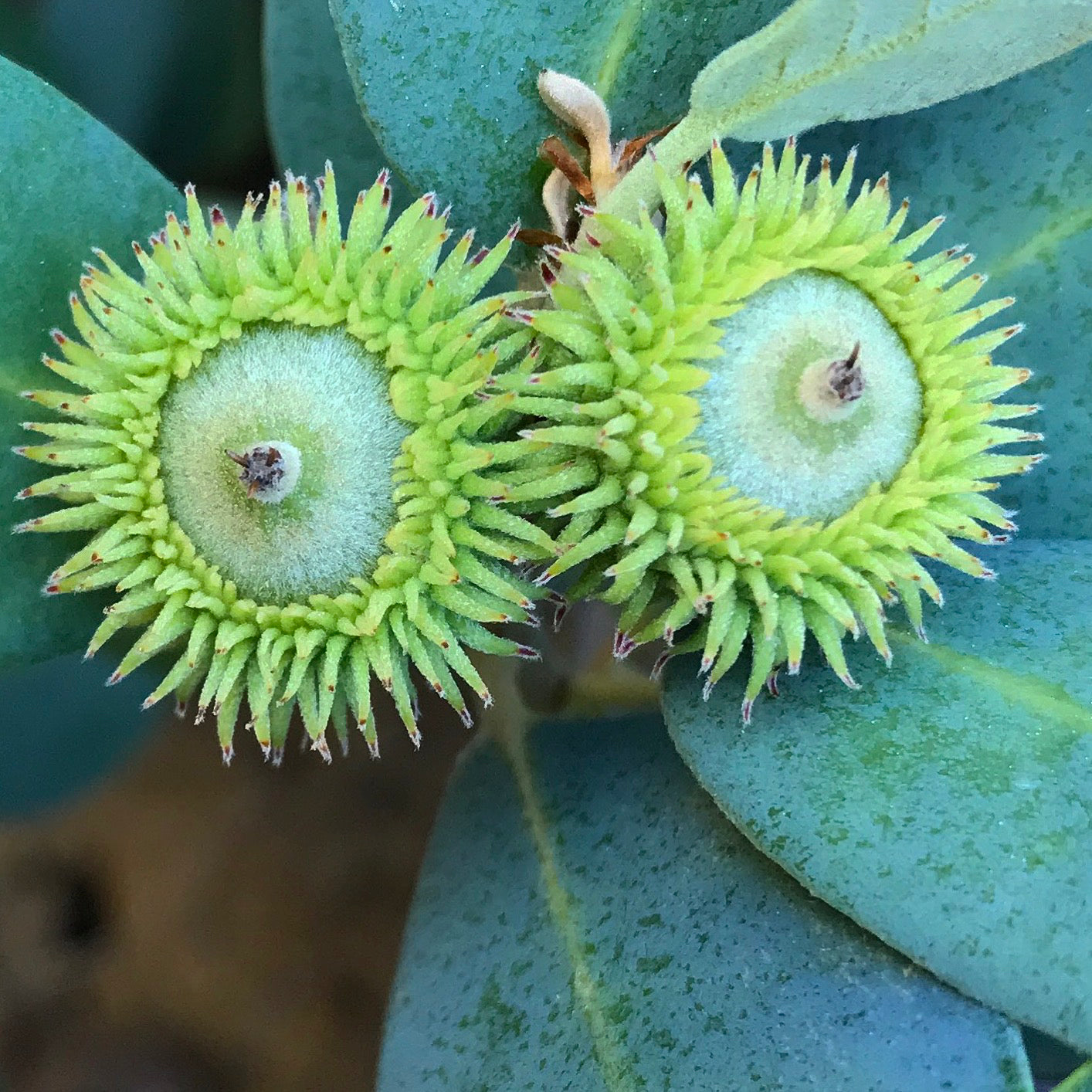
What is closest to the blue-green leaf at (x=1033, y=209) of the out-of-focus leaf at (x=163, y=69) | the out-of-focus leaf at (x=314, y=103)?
the out-of-focus leaf at (x=314, y=103)

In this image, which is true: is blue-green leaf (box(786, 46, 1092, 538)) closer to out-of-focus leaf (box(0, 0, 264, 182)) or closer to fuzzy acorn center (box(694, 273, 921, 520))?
fuzzy acorn center (box(694, 273, 921, 520))

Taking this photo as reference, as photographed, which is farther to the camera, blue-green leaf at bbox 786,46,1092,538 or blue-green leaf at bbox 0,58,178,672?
blue-green leaf at bbox 786,46,1092,538

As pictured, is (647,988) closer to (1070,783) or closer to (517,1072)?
(517,1072)

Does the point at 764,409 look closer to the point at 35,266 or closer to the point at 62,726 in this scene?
the point at 35,266

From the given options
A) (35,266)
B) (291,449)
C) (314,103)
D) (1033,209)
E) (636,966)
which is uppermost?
(314,103)

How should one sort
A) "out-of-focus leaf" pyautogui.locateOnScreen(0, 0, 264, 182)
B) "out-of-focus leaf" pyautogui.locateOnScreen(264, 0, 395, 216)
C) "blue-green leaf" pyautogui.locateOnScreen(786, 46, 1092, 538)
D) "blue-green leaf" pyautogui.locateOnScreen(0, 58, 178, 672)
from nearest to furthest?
"blue-green leaf" pyautogui.locateOnScreen(0, 58, 178, 672)
"blue-green leaf" pyautogui.locateOnScreen(786, 46, 1092, 538)
"out-of-focus leaf" pyautogui.locateOnScreen(264, 0, 395, 216)
"out-of-focus leaf" pyautogui.locateOnScreen(0, 0, 264, 182)

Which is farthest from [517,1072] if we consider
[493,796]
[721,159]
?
[721,159]

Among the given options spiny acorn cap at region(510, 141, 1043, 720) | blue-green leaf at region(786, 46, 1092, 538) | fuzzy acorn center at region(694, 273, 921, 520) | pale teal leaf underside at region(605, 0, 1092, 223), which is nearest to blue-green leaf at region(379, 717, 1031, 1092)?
spiny acorn cap at region(510, 141, 1043, 720)

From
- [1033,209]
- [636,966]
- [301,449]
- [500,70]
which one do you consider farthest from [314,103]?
[636,966]
